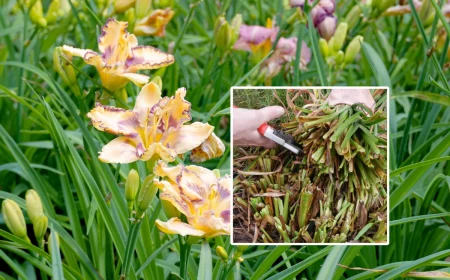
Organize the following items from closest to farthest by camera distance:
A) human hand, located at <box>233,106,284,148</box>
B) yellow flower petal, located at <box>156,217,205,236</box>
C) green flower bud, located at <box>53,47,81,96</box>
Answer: yellow flower petal, located at <box>156,217,205,236</box>
human hand, located at <box>233,106,284,148</box>
green flower bud, located at <box>53,47,81,96</box>

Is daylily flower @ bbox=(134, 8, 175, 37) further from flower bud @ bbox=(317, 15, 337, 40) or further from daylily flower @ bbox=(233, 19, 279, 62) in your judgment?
flower bud @ bbox=(317, 15, 337, 40)

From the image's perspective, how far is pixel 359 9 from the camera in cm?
181

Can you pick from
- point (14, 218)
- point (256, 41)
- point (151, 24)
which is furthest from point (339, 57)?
point (14, 218)

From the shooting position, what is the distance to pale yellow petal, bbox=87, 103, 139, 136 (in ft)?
2.87

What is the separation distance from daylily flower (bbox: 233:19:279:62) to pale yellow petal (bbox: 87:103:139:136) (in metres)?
0.94

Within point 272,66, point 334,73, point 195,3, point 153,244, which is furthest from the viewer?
point 272,66

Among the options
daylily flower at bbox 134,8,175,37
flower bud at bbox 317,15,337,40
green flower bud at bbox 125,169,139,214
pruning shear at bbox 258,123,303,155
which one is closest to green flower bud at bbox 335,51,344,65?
flower bud at bbox 317,15,337,40

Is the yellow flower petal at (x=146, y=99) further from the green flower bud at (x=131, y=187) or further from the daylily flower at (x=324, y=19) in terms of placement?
the daylily flower at (x=324, y=19)

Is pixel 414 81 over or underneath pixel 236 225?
underneath

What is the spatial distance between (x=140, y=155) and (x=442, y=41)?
3.68ft

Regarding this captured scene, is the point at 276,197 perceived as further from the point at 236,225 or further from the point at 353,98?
the point at 353,98

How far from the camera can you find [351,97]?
94 centimetres

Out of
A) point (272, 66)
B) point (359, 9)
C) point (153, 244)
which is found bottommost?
point (153, 244)

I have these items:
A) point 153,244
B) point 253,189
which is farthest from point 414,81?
point 253,189
